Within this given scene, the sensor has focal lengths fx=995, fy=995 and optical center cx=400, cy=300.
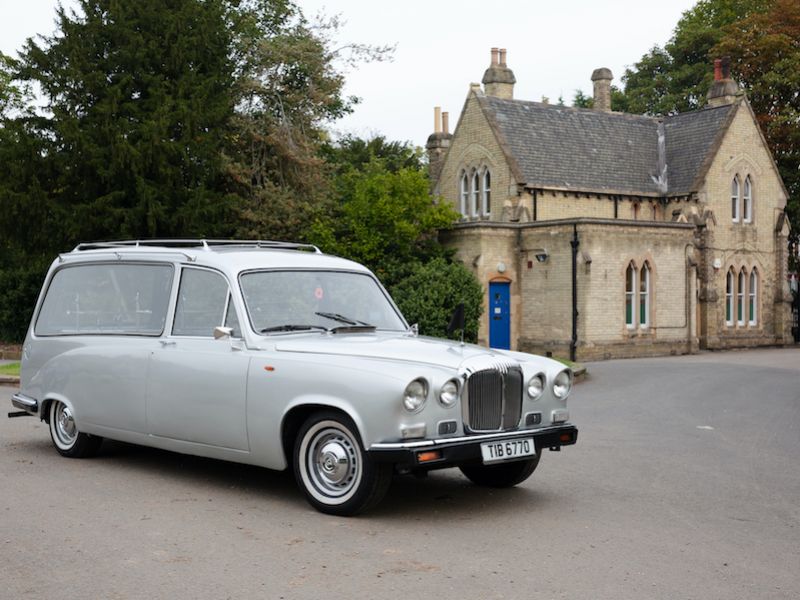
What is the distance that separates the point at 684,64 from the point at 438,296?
32.8m

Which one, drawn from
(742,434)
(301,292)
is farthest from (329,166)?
(301,292)

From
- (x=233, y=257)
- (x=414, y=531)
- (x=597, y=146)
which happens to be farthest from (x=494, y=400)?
(x=597, y=146)

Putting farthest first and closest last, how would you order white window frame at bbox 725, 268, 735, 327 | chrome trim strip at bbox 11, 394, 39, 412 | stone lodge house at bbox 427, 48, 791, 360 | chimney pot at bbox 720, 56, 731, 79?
chimney pot at bbox 720, 56, 731, 79
white window frame at bbox 725, 268, 735, 327
stone lodge house at bbox 427, 48, 791, 360
chrome trim strip at bbox 11, 394, 39, 412

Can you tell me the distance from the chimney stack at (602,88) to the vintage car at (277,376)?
36232 millimetres

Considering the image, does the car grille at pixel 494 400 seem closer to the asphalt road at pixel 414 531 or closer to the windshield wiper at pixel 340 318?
the asphalt road at pixel 414 531

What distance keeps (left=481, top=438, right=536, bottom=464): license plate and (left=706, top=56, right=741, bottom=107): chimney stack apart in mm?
37273

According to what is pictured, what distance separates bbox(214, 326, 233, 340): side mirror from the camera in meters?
8.30

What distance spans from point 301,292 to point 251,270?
0.48 m

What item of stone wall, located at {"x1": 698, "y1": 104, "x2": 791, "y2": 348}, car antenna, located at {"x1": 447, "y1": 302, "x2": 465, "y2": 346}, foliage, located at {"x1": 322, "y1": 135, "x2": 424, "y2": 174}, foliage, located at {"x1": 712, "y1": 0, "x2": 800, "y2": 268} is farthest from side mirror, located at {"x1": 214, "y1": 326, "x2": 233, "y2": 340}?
foliage, located at {"x1": 322, "y1": 135, "x2": 424, "y2": 174}

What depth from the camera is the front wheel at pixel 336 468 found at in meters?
7.28

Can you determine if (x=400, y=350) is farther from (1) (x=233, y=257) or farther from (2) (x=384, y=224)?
(2) (x=384, y=224)

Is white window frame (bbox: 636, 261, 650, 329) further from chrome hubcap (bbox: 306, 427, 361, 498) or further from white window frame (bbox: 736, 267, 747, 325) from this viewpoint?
chrome hubcap (bbox: 306, 427, 361, 498)

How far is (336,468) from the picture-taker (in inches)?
294

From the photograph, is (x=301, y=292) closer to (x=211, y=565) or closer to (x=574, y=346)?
(x=211, y=565)
